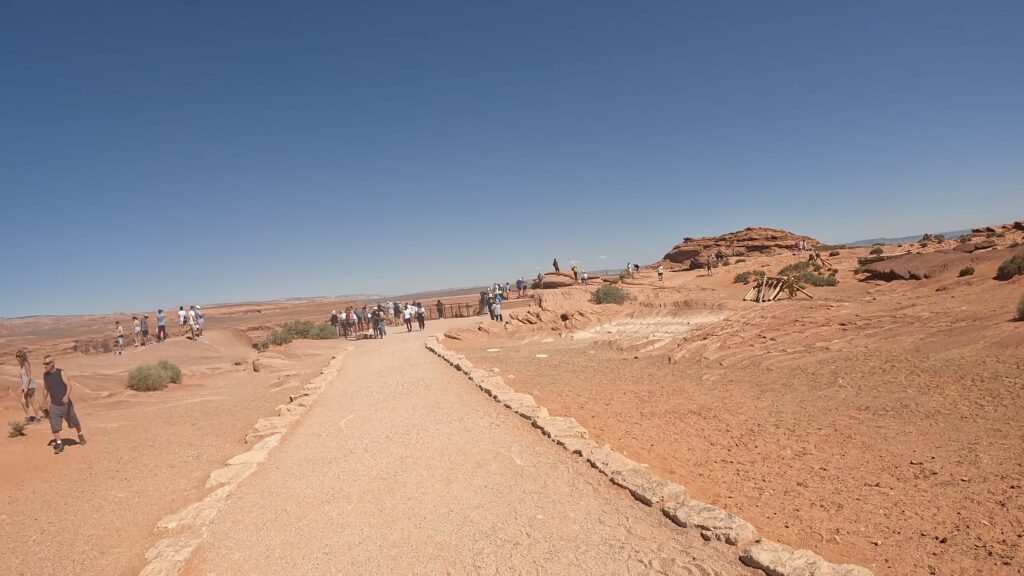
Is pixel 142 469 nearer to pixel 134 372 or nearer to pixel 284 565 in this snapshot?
pixel 284 565

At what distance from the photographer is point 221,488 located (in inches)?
256

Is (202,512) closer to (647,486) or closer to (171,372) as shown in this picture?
(647,486)

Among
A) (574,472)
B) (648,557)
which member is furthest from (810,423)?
(648,557)

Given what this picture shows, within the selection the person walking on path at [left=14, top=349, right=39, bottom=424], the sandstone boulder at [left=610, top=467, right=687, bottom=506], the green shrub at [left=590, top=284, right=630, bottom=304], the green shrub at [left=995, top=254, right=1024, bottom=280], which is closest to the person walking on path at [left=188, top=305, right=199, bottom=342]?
the person walking on path at [left=14, top=349, right=39, bottom=424]

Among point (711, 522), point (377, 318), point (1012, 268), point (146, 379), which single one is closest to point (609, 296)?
point (377, 318)

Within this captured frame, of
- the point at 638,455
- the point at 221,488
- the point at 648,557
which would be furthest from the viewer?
the point at 638,455

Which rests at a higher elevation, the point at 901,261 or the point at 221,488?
the point at 901,261

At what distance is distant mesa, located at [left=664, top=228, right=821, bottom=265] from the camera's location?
54375mm

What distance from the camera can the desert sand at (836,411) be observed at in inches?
183

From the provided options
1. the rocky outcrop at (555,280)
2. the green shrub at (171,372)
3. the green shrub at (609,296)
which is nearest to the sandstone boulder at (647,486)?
the green shrub at (171,372)

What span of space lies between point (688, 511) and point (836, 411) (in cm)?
522

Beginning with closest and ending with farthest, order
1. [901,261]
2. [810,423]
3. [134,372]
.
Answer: [810,423] → [134,372] → [901,261]

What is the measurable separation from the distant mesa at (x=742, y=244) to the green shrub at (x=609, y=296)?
29289 mm

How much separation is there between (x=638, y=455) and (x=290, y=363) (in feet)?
58.8
